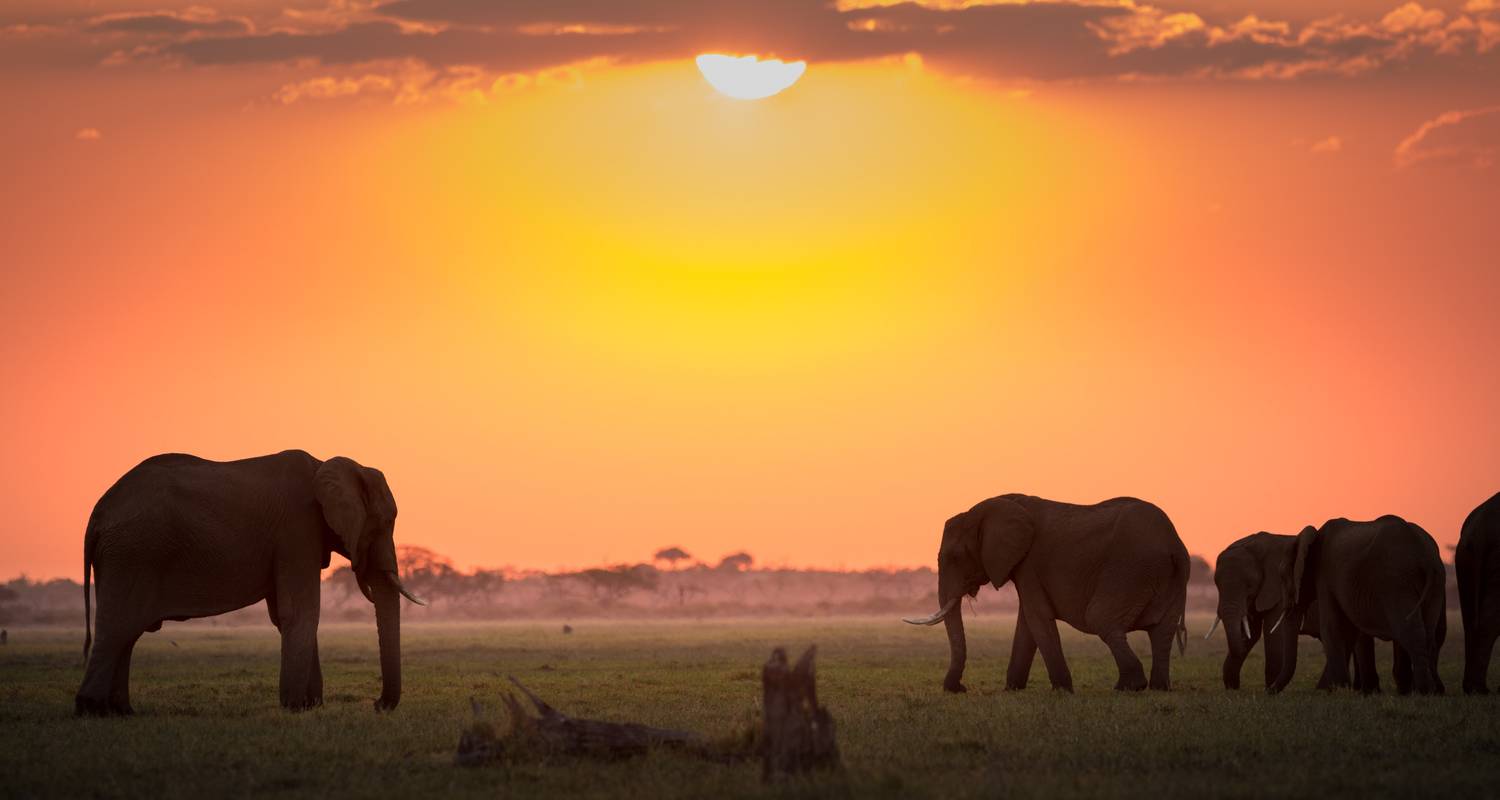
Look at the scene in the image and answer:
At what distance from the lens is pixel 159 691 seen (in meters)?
31.6

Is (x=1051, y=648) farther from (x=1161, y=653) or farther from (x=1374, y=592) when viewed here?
(x=1374, y=592)

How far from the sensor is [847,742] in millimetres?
20188

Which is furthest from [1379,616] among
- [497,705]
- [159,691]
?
[159,691]

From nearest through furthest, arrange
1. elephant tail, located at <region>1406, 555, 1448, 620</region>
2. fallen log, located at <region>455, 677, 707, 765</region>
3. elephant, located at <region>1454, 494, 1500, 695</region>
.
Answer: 1. fallen log, located at <region>455, 677, 707, 765</region>
2. elephant tail, located at <region>1406, 555, 1448, 620</region>
3. elephant, located at <region>1454, 494, 1500, 695</region>

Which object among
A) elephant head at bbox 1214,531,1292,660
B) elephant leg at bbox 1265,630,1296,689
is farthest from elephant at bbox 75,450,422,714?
elephant leg at bbox 1265,630,1296,689

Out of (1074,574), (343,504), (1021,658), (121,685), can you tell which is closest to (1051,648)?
(1021,658)

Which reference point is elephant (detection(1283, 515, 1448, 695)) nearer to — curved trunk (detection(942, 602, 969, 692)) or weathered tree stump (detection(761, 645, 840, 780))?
curved trunk (detection(942, 602, 969, 692))

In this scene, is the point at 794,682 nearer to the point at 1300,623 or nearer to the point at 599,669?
the point at 1300,623

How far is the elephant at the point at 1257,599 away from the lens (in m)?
30.6

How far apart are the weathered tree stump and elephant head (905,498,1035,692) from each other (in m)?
13.5

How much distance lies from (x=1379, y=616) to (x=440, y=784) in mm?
17585

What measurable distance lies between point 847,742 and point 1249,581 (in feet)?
46.6

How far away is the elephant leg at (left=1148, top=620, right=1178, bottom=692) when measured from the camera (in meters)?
28.9

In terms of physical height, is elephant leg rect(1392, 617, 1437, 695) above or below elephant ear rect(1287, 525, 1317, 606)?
below
